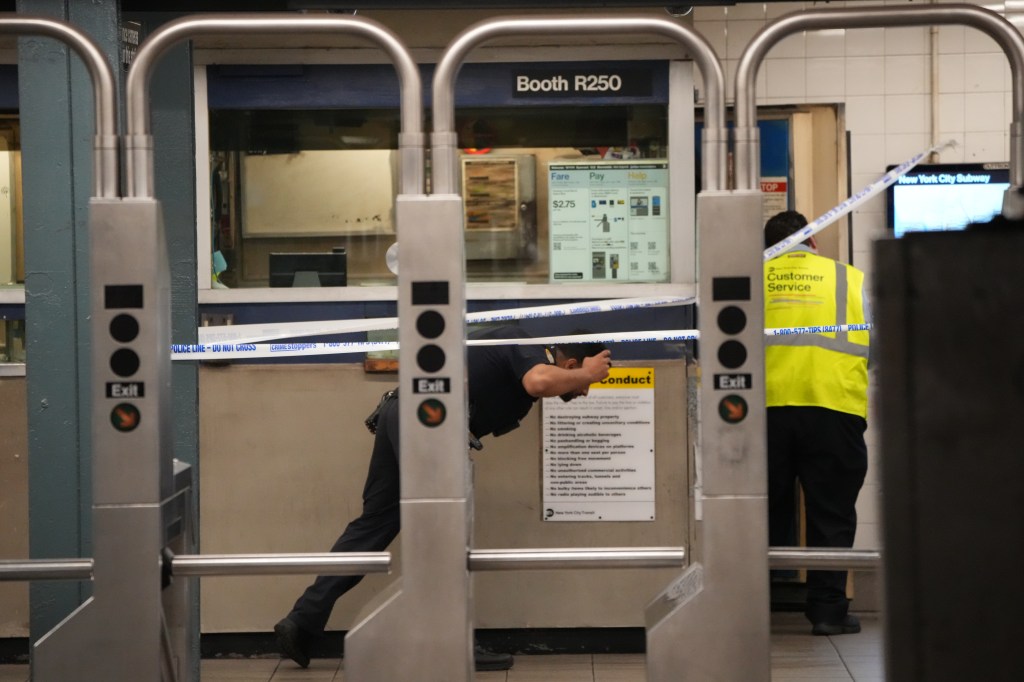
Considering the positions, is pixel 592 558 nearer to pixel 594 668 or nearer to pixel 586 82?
pixel 594 668

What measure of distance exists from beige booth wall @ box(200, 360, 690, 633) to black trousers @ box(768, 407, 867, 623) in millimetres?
604

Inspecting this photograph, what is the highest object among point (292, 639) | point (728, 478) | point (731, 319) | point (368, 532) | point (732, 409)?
point (731, 319)

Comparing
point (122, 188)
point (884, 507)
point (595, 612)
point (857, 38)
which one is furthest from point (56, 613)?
point (857, 38)

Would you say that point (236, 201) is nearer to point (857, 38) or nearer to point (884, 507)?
point (857, 38)

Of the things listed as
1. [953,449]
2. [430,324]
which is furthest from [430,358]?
[953,449]

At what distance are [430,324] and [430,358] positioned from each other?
0.27 ft

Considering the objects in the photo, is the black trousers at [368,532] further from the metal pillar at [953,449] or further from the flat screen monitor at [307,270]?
the metal pillar at [953,449]

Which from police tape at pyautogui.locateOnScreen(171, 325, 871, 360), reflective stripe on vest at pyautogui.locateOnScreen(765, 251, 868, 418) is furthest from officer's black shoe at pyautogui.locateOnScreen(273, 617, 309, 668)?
reflective stripe on vest at pyautogui.locateOnScreen(765, 251, 868, 418)

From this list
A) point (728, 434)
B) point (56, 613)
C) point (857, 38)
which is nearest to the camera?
point (728, 434)

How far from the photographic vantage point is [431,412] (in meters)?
3.12

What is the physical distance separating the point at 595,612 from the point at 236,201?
2605 millimetres

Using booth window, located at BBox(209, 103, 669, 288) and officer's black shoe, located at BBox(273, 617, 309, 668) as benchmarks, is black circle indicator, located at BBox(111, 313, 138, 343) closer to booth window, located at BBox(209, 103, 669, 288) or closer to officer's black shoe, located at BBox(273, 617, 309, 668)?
officer's black shoe, located at BBox(273, 617, 309, 668)

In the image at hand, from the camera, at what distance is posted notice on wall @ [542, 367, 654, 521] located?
5.26 metres

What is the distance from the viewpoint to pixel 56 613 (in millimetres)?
3770
